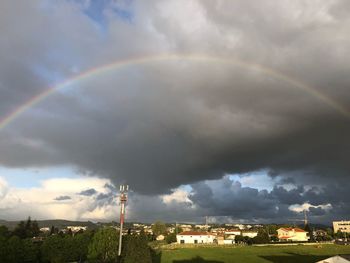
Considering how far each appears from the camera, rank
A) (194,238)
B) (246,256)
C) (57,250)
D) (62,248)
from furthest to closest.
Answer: (194,238)
(246,256)
(62,248)
(57,250)

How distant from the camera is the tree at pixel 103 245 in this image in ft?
257

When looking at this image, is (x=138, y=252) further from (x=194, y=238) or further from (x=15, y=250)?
(x=194, y=238)

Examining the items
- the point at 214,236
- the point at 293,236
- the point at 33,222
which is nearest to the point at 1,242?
the point at 33,222

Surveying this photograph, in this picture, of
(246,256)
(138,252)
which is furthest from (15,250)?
(246,256)

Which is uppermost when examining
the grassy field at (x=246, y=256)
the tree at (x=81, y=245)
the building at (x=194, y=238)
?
the building at (x=194, y=238)

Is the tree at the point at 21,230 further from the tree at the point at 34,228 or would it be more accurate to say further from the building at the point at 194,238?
the building at the point at 194,238

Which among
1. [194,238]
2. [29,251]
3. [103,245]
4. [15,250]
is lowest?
[29,251]

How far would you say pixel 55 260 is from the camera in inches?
3273

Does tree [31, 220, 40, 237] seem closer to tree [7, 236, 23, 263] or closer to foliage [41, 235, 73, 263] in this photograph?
foliage [41, 235, 73, 263]

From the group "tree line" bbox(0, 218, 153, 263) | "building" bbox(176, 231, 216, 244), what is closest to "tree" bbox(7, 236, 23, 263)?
"tree line" bbox(0, 218, 153, 263)

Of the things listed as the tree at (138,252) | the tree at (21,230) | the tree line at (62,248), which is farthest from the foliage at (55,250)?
the tree at (21,230)

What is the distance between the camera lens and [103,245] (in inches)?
3194

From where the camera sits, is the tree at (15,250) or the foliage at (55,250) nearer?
the tree at (15,250)

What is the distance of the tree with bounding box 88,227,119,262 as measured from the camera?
257 ft
